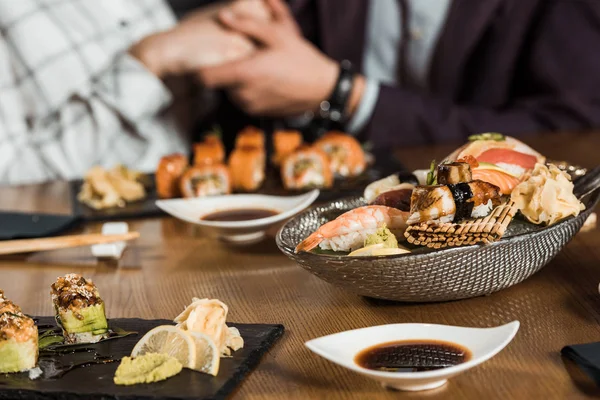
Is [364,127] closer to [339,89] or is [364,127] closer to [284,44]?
[339,89]

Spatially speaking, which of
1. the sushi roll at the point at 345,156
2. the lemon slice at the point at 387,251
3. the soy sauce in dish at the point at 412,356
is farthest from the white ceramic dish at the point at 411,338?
the sushi roll at the point at 345,156

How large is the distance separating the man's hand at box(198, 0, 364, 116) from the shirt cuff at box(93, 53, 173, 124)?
0.15 meters

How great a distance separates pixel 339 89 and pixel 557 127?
695mm

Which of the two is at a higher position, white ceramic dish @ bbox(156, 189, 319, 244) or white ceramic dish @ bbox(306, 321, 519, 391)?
white ceramic dish @ bbox(306, 321, 519, 391)

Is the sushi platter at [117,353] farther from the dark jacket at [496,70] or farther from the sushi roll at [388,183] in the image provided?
the dark jacket at [496,70]

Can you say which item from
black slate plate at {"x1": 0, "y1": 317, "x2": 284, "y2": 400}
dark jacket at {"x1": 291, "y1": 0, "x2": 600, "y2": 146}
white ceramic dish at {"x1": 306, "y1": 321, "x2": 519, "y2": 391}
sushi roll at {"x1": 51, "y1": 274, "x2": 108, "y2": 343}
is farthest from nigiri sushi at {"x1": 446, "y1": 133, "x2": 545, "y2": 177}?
dark jacket at {"x1": 291, "y1": 0, "x2": 600, "y2": 146}

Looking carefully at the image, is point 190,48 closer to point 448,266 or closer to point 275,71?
point 275,71

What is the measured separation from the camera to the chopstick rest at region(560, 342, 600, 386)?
975 millimetres

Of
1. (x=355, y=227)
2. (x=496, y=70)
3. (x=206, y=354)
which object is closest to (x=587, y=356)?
(x=355, y=227)

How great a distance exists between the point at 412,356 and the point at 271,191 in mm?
1072

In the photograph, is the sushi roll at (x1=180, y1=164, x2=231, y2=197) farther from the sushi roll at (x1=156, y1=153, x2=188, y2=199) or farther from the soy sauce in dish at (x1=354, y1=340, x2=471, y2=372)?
the soy sauce in dish at (x1=354, y1=340, x2=471, y2=372)

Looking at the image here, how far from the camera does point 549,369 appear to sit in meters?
1.02

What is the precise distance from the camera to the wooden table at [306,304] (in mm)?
998

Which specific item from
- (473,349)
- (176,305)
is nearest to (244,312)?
(176,305)
